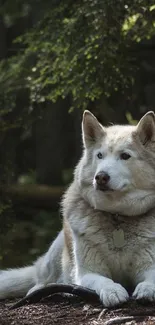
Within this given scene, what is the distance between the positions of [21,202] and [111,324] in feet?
33.5

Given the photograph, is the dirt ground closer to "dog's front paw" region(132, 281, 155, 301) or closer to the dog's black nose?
"dog's front paw" region(132, 281, 155, 301)

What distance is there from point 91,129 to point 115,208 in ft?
2.29

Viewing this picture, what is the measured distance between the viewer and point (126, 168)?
239 inches

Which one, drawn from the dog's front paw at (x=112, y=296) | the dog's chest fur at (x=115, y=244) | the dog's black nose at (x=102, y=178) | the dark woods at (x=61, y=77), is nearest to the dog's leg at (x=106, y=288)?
the dog's front paw at (x=112, y=296)

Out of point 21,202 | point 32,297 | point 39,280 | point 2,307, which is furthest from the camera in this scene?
point 21,202

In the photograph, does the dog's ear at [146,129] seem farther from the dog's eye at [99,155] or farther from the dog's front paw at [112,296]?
the dog's front paw at [112,296]

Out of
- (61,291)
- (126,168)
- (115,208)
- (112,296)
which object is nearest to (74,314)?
(112,296)

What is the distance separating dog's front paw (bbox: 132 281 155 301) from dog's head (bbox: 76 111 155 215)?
73 centimetres

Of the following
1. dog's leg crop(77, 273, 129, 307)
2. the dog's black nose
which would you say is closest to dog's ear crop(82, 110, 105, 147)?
the dog's black nose

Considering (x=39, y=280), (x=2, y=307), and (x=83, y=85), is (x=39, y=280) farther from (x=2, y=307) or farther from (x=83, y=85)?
(x=83, y=85)

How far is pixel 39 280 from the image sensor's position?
7469mm

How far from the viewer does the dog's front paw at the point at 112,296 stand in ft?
18.0

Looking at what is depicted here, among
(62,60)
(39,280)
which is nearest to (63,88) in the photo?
(62,60)

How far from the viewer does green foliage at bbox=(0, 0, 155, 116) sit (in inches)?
382
